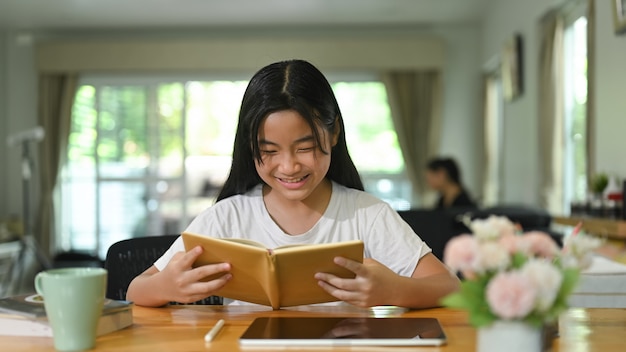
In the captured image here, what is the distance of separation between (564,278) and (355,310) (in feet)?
1.85

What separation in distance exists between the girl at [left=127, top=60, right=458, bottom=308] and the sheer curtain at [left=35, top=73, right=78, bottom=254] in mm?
6964

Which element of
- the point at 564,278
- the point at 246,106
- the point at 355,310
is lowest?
the point at 355,310

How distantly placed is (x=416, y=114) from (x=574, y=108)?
324 cm

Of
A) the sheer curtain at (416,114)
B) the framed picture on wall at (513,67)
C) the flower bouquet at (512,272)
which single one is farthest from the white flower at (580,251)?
the sheer curtain at (416,114)

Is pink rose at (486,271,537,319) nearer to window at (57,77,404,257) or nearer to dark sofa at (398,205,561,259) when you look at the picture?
dark sofa at (398,205,561,259)

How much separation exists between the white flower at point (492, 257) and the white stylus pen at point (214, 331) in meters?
0.45

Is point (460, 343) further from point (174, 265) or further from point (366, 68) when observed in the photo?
point (366, 68)

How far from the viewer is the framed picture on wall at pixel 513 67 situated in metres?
5.80

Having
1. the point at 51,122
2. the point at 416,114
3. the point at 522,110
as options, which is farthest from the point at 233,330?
the point at 51,122

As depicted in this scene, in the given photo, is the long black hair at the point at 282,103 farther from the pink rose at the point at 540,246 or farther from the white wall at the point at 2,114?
the white wall at the point at 2,114

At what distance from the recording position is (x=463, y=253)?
823 mm

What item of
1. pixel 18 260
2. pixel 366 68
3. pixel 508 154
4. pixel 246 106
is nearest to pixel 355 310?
pixel 246 106

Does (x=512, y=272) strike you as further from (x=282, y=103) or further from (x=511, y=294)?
(x=282, y=103)

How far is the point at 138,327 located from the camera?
1.22 metres
